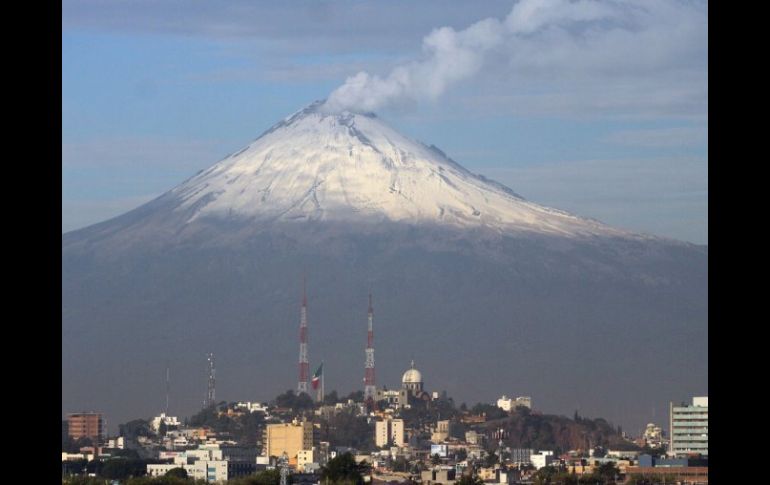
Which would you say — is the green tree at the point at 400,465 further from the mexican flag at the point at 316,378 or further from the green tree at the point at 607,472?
the mexican flag at the point at 316,378

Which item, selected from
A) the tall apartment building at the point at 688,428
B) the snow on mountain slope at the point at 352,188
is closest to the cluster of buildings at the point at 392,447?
the tall apartment building at the point at 688,428

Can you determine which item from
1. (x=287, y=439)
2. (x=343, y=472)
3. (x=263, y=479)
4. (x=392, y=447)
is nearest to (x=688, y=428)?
(x=392, y=447)

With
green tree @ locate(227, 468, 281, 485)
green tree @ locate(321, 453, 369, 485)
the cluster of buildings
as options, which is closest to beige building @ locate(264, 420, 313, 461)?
the cluster of buildings

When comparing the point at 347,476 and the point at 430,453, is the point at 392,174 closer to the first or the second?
Answer: the point at 430,453

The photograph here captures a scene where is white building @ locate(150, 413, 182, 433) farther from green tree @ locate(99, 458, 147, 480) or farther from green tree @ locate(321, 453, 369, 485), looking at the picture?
green tree @ locate(321, 453, 369, 485)

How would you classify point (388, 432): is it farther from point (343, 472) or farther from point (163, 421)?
point (343, 472)
